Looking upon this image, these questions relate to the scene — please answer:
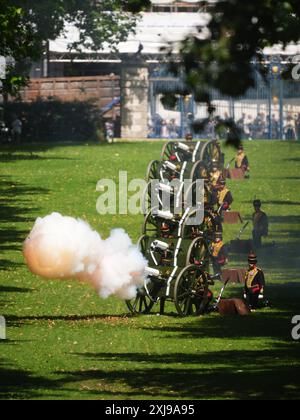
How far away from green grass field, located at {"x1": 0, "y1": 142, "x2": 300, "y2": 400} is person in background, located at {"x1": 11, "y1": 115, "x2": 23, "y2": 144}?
71.1 feet

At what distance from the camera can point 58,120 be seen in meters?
63.9

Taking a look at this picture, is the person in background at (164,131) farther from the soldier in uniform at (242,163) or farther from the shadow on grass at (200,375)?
the shadow on grass at (200,375)

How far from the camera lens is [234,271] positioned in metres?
28.0

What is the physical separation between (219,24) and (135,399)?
5.23 meters

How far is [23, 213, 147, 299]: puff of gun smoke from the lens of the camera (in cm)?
2264

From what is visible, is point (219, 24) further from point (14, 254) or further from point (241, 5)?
point (14, 254)

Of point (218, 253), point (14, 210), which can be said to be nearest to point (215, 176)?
point (14, 210)

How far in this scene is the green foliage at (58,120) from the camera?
208ft

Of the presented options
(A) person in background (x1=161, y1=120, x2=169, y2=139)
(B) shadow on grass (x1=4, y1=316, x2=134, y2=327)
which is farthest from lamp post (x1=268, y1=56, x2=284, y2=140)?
(B) shadow on grass (x1=4, y1=316, x2=134, y2=327)

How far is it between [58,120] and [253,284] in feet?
131

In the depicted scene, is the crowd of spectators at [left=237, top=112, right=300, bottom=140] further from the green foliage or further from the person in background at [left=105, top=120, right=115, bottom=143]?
the green foliage

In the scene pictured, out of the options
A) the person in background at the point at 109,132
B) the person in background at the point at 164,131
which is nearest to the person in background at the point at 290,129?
the person in background at the point at 164,131

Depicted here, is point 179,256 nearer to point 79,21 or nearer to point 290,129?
point 290,129
